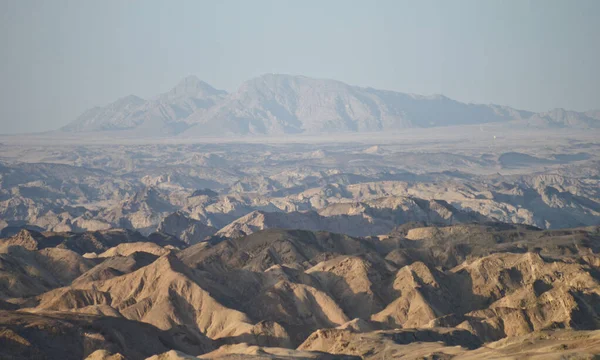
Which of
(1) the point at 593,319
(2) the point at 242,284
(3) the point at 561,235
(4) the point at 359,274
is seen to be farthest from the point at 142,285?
(3) the point at 561,235

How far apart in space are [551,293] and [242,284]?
160ft

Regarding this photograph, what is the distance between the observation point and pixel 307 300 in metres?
140

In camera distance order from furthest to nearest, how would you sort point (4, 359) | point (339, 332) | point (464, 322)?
point (464, 322), point (339, 332), point (4, 359)

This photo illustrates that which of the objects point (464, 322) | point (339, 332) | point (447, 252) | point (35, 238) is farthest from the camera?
point (35, 238)

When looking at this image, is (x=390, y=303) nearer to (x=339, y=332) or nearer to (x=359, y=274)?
(x=359, y=274)

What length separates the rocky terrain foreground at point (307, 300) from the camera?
350 ft

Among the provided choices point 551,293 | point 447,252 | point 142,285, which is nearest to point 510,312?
point 551,293

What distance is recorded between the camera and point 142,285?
5709 inches

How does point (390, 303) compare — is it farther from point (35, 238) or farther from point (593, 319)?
point (35, 238)

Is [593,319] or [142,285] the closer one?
[593,319]

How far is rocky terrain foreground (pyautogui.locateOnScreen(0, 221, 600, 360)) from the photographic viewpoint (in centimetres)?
10656

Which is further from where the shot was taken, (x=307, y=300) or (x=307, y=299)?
(x=307, y=299)

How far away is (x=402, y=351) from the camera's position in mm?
103875

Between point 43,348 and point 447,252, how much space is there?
287 ft
